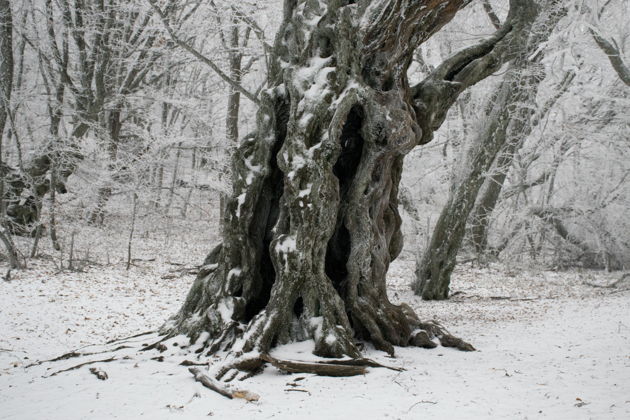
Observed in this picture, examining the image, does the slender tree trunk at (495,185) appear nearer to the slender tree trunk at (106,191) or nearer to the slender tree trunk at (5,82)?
the slender tree trunk at (106,191)

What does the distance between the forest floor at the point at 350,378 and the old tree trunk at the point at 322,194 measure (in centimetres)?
39

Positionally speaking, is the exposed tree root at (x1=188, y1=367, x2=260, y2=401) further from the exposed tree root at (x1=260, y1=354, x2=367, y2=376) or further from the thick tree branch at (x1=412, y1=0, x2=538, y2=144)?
the thick tree branch at (x1=412, y1=0, x2=538, y2=144)

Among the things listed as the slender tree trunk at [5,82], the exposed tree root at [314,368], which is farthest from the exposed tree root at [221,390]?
the slender tree trunk at [5,82]

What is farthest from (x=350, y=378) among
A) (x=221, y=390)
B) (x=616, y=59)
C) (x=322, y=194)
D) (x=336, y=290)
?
(x=616, y=59)

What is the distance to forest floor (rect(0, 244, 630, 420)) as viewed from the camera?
3.50 metres

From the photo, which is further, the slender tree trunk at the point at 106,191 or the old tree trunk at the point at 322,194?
the slender tree trunk at the point at 106,191

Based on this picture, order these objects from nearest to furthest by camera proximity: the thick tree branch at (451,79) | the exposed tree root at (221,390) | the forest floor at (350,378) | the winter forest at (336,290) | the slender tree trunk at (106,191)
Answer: the forest floor at (350,378) → the exposed tree root at (221,390) → the winter forest at (336,290) → the thick tree branch at (451,79) → the slender tree trunk at (106,191)

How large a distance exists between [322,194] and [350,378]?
173cm

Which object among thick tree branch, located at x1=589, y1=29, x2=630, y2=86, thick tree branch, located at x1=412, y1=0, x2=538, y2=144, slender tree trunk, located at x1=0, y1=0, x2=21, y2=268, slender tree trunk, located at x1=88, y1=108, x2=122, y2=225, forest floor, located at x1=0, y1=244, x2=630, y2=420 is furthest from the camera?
slender tree trunk, located at x1=88, y1=108, x2=122, y2=225

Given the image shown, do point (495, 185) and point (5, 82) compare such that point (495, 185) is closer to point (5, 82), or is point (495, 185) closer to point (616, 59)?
point (616, 59)

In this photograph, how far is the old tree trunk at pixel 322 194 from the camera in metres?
4.86

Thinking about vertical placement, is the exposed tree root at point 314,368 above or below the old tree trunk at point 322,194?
below

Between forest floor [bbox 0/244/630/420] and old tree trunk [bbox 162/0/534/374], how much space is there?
386 millimetres

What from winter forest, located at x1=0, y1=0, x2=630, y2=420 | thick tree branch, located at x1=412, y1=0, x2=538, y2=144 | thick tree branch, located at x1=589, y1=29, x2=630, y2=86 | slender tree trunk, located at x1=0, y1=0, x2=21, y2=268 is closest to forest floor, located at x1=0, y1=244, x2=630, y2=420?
winter forest, located at x1=0, y1=0, x2=630, y2=420
